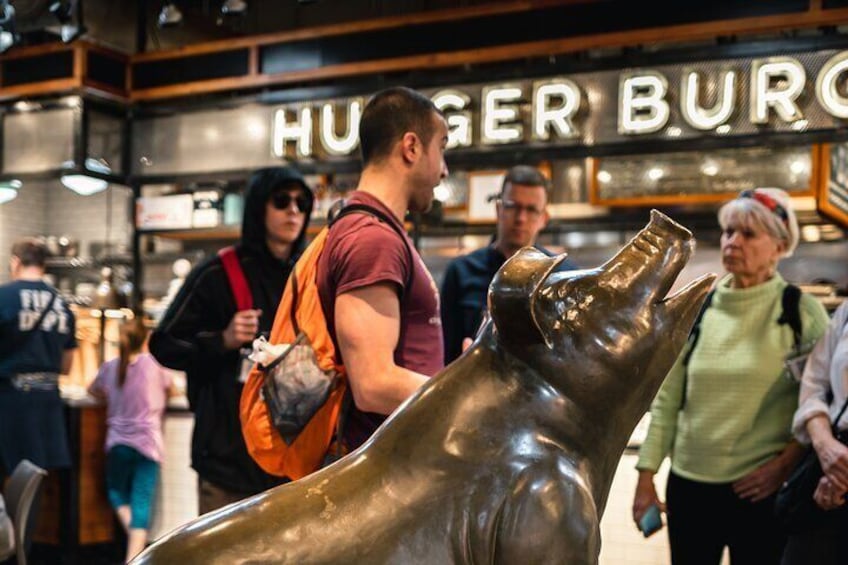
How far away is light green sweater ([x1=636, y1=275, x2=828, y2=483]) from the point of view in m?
2.64

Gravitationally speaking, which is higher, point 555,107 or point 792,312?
point 555,107

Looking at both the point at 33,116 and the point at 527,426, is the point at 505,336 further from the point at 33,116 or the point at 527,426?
the point at 33,116

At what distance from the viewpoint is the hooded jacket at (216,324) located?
104 inches

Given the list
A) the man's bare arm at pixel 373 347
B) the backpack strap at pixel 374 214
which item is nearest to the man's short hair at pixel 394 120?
the backpack strap at pixel 374 214

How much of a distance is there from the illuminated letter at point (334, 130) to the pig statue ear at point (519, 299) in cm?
538

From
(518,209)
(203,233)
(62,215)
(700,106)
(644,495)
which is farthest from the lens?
(62,215)

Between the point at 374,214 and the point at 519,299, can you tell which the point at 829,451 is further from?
the point at 519,299

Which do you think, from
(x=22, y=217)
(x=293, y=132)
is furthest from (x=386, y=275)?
(x=22, y=217)

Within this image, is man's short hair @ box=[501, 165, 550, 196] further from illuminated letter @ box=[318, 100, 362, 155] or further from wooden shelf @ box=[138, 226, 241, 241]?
wooden shelf @ box=[138, 226, 241, 241]

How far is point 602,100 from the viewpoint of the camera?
18.6ft

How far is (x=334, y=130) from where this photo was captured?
6.32 meters

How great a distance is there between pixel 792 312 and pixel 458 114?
3.53 metres

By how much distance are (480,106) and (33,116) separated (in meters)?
3.06

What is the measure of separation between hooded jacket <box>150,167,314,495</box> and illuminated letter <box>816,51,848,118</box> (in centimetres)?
320
